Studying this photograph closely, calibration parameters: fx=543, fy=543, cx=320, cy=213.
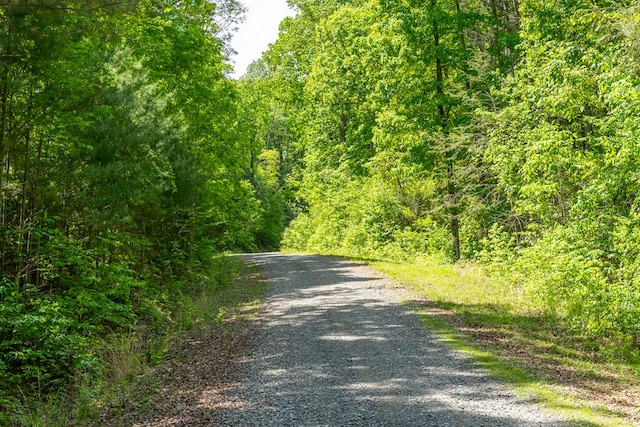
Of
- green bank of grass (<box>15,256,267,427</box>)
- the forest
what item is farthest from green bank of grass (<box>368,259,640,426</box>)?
green bank of grass (<box>15,256,267,427</box>)

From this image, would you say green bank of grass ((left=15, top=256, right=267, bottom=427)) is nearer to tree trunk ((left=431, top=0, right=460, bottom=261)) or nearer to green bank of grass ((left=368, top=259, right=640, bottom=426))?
green bank of grass ((left=368, top=259, right=640, bottom=426))

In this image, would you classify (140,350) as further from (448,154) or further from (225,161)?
(448,154)

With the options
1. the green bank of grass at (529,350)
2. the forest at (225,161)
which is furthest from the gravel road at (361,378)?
the forest at (225,161)

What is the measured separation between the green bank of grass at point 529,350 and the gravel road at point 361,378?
36 cm

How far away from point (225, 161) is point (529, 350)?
46.5 feet

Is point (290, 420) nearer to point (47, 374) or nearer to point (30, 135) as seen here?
point (47, 374)

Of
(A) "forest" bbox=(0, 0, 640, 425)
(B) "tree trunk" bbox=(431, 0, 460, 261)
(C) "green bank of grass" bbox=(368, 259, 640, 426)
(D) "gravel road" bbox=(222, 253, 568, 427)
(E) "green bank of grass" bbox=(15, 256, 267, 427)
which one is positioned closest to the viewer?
(D) "gravel road" bbox=(222, 253, 568, 427)

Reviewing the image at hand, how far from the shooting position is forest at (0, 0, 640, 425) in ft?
29.4

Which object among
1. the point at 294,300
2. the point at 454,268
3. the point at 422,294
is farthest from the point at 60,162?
the point at 454,268

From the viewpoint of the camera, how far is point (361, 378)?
25.6 feet

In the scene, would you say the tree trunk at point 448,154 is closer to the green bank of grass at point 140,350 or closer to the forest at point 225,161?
the forest at point 225,161

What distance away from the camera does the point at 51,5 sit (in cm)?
761

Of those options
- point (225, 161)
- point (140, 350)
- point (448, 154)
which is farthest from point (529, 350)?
point (225, 161)

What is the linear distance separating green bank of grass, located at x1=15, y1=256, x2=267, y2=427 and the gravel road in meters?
1.52
